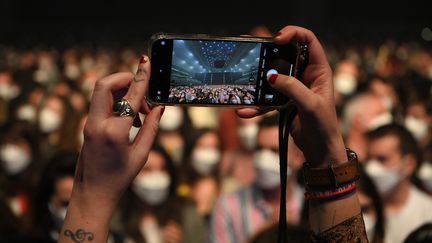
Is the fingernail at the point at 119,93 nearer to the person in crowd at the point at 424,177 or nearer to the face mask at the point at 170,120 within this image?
the person in crowd at the point at 424,177

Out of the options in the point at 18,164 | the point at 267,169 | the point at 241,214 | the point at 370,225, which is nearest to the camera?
the point at 370,225

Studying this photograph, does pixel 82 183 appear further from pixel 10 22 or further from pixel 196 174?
pixel 10 22

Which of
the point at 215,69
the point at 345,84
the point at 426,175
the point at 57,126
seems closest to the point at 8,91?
the point at 57,126

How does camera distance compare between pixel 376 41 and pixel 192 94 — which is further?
pixel 376 41

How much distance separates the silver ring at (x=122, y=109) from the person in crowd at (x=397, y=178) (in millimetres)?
2733

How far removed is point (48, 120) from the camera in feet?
28.5

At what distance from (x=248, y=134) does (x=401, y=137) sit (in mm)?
1944

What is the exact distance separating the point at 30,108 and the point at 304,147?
8236mm

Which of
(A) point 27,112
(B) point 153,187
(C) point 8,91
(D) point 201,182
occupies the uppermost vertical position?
(B) point 153,187

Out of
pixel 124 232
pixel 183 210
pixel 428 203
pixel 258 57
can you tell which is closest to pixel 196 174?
pixel 183 210

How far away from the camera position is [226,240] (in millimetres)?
4191

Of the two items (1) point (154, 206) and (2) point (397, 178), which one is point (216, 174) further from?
(2) point (397, 178)

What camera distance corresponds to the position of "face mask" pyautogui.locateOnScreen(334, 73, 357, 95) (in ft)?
33.0

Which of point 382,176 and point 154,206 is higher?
point 382,176
